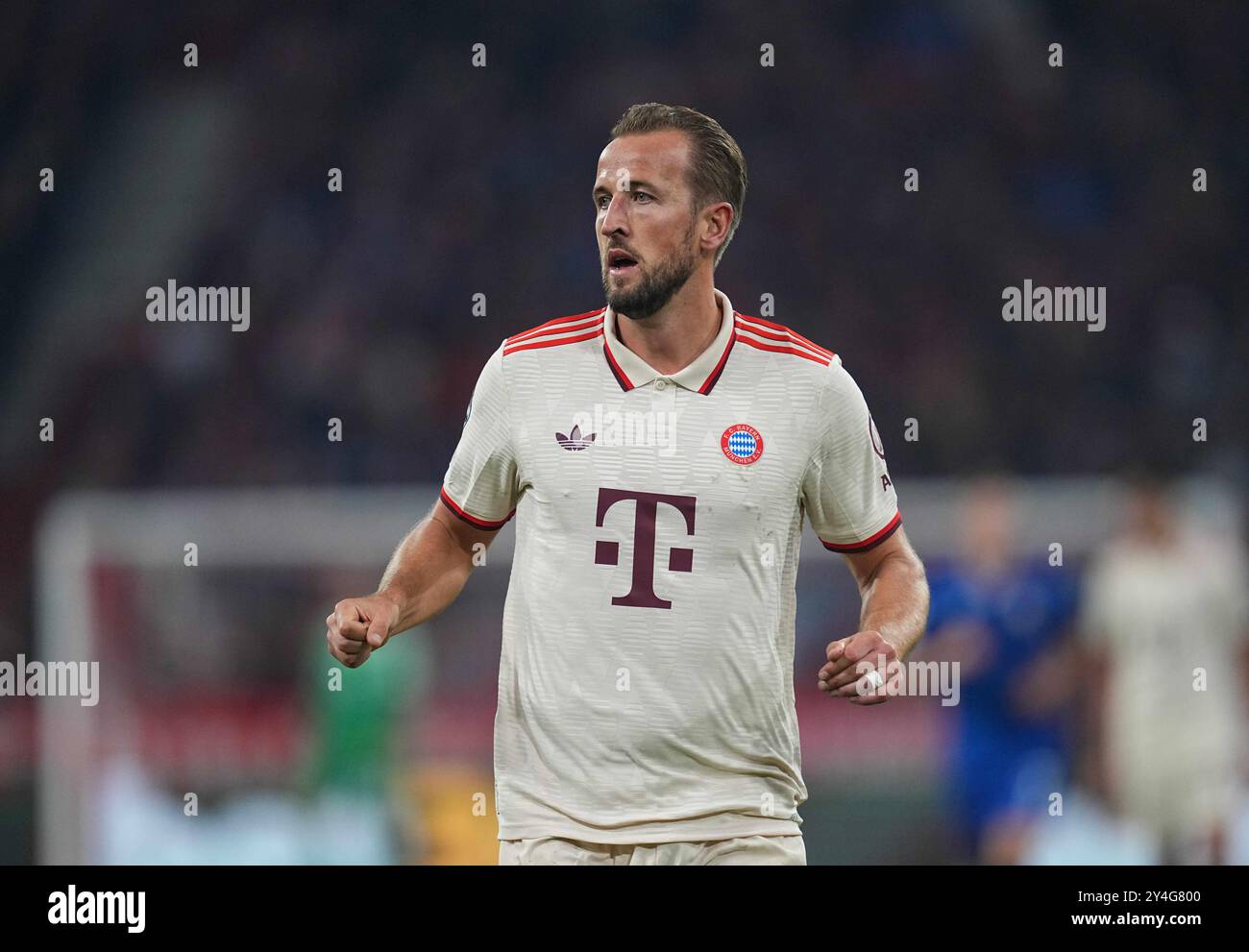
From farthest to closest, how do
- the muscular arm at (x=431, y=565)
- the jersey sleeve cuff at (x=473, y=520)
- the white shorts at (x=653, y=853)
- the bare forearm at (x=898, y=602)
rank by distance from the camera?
1. the jersey sleeve cuff at (x=473, y=520)
2. the muscular arm at (x=431, y=565)
3. the bare forearm at (x=898, y=602)
4. the white shorts at (x=653, y=853)

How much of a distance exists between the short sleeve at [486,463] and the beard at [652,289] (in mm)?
309

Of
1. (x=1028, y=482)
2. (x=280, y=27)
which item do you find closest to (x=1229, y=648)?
(x=1028, y=482)

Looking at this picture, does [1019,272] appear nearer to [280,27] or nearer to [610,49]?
[610,49]

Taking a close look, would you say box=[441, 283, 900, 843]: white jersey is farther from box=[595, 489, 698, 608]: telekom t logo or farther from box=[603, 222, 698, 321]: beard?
box=[603, 222, 698, 321]: beard

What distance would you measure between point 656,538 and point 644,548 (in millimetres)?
34

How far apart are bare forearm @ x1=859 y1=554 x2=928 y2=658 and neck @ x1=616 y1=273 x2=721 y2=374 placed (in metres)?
0.67

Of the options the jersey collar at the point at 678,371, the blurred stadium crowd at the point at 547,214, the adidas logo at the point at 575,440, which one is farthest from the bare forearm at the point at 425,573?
the blurred stadium crowd at the point at 547,214

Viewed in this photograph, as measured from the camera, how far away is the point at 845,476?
3.82 metres

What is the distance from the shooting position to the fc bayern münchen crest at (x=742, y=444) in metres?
3.69

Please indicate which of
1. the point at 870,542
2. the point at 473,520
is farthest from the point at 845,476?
the point at 473,520

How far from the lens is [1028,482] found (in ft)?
31.7

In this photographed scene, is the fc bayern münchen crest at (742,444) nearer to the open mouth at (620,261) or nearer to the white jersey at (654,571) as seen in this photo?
the white jersey at (654,571)

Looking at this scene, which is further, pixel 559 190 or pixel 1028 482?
pixel 559 190

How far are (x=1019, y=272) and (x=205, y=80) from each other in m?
5.99
